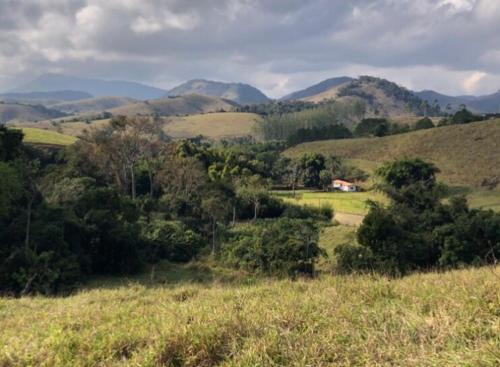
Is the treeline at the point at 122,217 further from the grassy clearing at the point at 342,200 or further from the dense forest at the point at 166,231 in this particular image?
the grassy clearing at the point at 342,200

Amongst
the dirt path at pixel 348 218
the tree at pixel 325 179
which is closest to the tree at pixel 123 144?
the dirt path at pixel 348 218

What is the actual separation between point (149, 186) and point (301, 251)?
31.2 m

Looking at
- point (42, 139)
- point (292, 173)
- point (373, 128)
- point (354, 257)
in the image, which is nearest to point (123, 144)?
point (354, 257)

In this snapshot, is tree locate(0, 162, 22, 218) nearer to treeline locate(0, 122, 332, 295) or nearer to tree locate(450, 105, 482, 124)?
treeline locate(0, 122, 332, 295)

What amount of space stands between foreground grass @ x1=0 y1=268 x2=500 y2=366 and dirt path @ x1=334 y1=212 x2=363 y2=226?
38.8m

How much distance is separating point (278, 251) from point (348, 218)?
73.7ft

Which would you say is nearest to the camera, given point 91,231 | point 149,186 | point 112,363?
point 112,363

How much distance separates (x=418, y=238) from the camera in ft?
84.3

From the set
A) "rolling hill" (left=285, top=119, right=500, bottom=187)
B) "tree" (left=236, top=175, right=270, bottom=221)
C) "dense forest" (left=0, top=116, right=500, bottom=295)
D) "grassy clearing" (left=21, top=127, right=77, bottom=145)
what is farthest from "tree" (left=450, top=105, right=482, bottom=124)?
"grassy clearing" (left=21, top=127, right=77, bottom=145)

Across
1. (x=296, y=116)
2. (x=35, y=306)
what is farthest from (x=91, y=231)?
(x=296, y=116)

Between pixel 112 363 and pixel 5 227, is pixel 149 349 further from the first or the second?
pixel 5 227

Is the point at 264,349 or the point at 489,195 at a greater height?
the point at 264,349

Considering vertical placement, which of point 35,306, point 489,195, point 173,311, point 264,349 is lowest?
point 489,195

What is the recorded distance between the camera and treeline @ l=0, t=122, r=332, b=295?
22.8m
